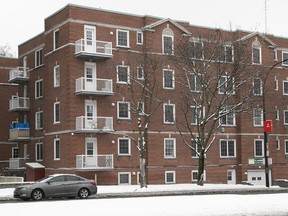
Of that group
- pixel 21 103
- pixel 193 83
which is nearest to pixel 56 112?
pixel 21 103

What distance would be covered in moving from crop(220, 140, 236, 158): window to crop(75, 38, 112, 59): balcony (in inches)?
609

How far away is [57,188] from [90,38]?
20.5 meters

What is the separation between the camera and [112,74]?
156 ft

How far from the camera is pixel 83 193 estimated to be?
98.7 ft

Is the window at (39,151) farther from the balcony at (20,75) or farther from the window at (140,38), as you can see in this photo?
the window at (140,38)

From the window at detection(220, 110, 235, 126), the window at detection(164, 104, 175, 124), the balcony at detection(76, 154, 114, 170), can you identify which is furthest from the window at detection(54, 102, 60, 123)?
the window at detection(220, 110, 235, 126)

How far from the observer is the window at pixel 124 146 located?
4766 cm

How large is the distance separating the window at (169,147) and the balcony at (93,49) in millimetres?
9979

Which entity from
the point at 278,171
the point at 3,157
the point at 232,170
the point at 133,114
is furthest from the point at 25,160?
the point at 278,171

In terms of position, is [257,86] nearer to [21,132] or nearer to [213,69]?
[213,69]

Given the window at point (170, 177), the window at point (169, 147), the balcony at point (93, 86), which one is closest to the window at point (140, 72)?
the balcony at point (93, 86)

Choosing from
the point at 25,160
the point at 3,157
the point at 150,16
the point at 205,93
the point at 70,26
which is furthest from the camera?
the point at 3,157

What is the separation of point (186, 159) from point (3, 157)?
2230cm

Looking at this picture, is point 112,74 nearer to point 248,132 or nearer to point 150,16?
point 150,16
